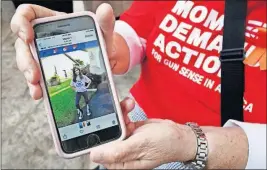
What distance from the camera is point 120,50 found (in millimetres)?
720

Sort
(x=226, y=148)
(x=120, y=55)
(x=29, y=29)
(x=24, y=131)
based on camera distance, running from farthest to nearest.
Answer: (x=24, y=131)
(x=120, y=55)
(x=226, y=148)
(x=29, y=29)

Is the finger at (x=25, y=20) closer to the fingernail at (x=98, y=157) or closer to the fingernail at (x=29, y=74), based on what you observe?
the fingernail at (x=29, y=74)

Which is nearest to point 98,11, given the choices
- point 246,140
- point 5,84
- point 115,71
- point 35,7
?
point 35,7

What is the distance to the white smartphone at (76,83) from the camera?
1.64 feet

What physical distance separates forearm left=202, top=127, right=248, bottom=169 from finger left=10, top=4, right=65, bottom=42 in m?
0.32

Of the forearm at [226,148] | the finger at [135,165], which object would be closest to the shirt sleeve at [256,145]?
the forearm at [226,148]

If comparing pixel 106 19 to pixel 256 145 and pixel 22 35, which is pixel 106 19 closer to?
pixel 22 35

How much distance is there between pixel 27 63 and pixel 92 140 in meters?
0.15

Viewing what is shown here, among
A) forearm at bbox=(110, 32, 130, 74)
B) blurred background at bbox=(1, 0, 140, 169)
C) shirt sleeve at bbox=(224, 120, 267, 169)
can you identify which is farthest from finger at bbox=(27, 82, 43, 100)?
blurred background at bbox=(1, 0, 140, 169)

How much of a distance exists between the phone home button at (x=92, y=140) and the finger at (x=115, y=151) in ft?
0.05

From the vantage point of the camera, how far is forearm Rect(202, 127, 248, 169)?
1.95ft

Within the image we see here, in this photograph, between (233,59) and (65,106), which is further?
(233,59)

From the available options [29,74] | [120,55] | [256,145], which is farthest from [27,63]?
[256,145]

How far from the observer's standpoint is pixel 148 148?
529 mm
